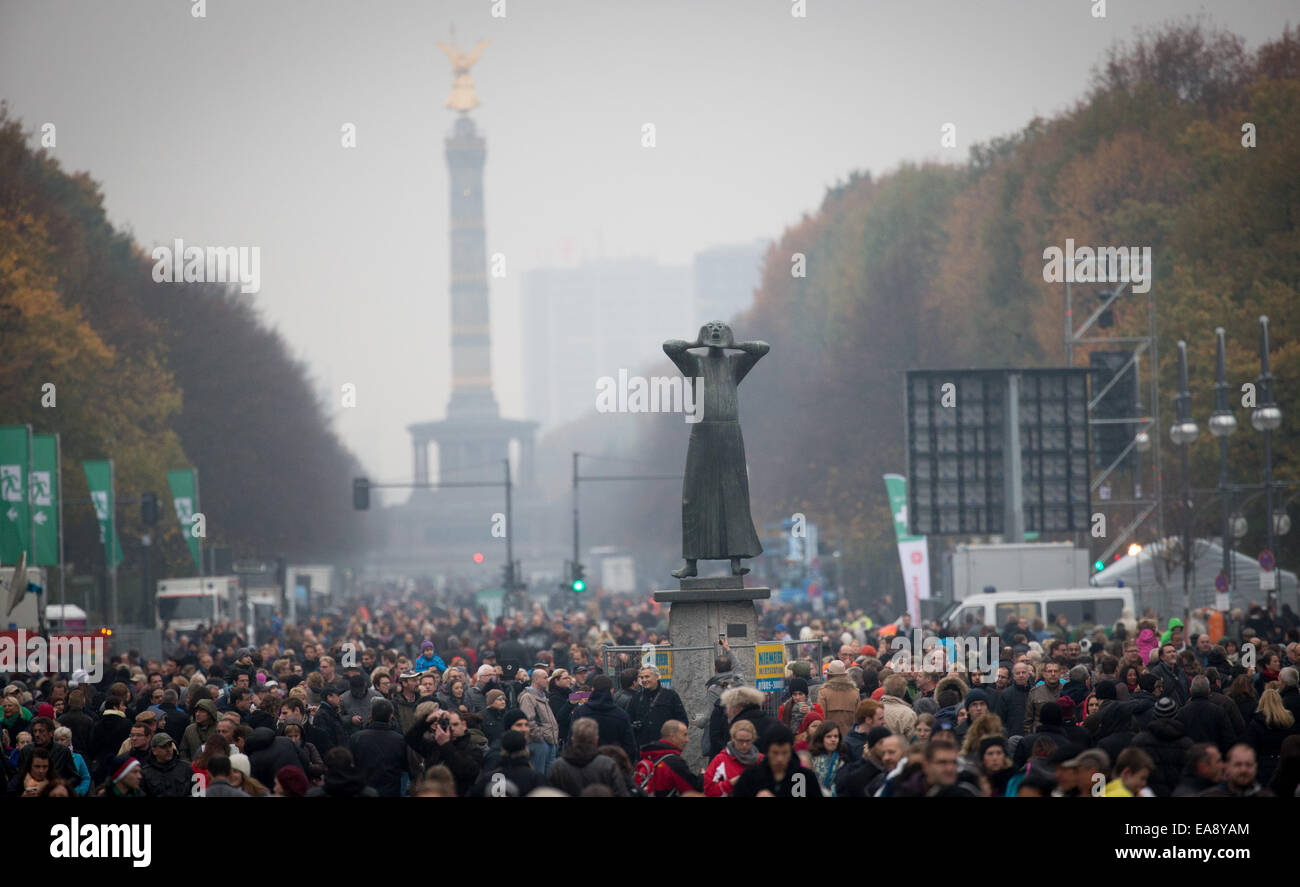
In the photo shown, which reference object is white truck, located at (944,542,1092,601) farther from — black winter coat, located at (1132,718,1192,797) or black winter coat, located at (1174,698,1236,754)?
black winter coat, located at (1132,718,1192,797)

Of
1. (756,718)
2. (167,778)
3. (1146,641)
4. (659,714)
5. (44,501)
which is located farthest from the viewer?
(44,501)

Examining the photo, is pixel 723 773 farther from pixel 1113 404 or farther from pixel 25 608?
pixel 1113 404

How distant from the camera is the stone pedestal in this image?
18984mm

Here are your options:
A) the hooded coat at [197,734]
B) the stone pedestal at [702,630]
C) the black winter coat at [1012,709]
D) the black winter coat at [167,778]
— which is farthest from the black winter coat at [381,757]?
the black winter coat at [1012,709]

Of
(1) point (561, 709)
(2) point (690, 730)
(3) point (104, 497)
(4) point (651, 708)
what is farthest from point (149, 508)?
(4) point (651, 708)

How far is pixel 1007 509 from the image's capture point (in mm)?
35594

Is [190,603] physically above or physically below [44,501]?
below

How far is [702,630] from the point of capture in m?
19.1

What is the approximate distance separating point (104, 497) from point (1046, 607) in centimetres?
2040

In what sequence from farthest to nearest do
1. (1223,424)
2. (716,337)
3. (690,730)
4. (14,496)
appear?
(14,496)
(1223,424)
(716,337)
(690,730)

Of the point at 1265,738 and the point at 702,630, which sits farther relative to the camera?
the point at 702,630
